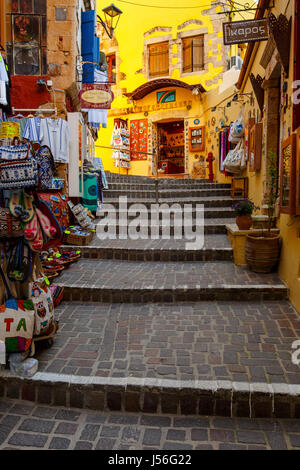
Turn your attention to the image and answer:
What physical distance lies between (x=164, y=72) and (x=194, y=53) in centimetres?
139

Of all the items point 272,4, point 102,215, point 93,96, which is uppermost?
point 272,4

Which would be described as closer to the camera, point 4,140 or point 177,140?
point 4,140

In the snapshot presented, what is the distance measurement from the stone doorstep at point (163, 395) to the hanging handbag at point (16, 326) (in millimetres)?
238

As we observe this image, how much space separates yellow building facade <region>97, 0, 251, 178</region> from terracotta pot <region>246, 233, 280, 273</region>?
8.48m

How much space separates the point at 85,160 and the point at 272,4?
474cm

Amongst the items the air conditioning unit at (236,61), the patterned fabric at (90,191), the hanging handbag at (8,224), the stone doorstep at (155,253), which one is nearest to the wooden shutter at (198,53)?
the air conditioning unit at (236,61)

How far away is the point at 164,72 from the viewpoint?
13875 mm

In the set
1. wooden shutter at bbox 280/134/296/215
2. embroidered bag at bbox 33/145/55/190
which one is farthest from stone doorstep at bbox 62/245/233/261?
embroidered bag at bbox 33/145/55/190

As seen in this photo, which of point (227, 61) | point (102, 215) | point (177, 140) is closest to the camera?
point (102, 215)

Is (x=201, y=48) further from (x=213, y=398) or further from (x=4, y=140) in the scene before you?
(x=213, y=398)

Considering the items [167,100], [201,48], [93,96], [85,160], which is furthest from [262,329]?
[201,48]

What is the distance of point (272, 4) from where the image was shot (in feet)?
15.6

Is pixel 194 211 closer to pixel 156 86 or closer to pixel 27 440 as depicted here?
pixel 27 440
